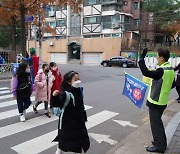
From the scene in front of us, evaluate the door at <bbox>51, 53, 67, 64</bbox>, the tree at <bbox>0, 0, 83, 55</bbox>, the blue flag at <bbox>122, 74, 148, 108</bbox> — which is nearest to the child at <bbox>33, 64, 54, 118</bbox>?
the blue flag at <bbox>122, 74, 148, 108</bbox>

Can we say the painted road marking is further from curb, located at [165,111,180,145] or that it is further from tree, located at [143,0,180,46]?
tree, located at [143,0,180,46]

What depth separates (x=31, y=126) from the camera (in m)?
5.93

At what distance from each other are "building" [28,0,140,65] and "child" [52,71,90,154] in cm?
3340

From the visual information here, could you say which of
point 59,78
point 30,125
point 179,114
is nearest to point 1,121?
point 30,125

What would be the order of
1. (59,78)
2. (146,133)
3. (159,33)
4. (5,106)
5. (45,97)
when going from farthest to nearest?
(159,33) → (5,106) → (59,78) → (45,97) → (146,133)

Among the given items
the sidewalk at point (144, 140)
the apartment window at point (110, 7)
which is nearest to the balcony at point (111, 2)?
the apartment window at point (110, 7)

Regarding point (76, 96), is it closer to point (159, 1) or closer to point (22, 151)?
point (22, 151)

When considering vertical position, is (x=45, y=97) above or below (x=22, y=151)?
above

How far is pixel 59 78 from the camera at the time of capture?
23.8 feet

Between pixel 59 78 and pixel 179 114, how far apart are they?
3.67 m

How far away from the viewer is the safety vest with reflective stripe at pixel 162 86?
4.10 meters

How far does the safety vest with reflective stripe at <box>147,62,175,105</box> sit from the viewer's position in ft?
13.5

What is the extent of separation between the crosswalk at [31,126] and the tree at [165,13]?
34.1 m

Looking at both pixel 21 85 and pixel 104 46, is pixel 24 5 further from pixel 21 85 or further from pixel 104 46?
pixel 104 46
